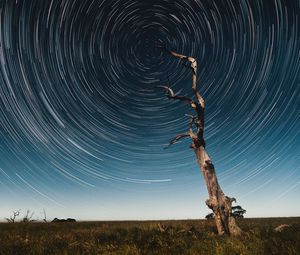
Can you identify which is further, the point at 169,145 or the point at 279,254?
the point at 169,145

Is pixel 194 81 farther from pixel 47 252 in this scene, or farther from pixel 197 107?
pixel 47 252

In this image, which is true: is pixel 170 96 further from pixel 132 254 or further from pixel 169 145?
pixel 132 254

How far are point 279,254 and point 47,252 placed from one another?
220 inches

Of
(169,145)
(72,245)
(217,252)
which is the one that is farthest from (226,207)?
(72,245)

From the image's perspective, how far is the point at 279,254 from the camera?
5.52 m

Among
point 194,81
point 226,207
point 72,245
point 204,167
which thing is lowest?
point 72,245

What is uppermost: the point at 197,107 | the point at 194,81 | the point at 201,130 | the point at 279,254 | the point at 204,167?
the point at 194,81

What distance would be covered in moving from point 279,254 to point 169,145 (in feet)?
30.7

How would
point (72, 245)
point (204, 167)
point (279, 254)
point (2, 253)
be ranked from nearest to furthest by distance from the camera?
point (279, 254) < point (2, 253) < point (72, 245) < point (204, 167)

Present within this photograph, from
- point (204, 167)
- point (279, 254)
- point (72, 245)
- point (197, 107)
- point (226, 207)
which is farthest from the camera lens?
point (197, 107)

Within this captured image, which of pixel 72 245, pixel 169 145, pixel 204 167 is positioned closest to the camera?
pixel 72 245

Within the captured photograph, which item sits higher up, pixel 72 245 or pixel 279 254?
pixel 72 245

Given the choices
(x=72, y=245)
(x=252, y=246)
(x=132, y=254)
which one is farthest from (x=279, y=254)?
(x=72, y=245)

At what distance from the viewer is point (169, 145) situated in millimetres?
14562
